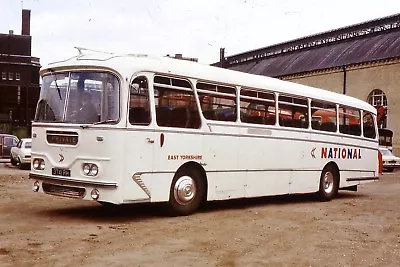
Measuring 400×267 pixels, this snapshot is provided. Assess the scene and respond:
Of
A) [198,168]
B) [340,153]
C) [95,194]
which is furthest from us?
[340,153]

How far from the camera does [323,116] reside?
1510cm

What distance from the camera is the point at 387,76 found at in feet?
158

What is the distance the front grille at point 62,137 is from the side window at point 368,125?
10.3 meters

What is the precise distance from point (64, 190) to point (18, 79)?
6262cm

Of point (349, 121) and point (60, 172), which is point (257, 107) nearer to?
point (349, 121)

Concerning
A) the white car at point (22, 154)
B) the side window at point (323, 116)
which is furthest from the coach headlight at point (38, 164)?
the white car at point (22, 154)

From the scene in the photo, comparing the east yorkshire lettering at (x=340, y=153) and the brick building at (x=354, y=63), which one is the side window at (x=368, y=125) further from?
the brick building at (x=354, y=63)

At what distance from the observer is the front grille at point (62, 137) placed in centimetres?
970

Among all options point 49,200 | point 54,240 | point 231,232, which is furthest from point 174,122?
point 49,200

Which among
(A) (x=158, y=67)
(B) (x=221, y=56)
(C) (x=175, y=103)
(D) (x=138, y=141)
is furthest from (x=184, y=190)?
(B) (x=221, y=56)

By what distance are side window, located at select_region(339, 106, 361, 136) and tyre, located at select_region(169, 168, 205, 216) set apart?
6.32 metres

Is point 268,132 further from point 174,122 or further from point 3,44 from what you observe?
point 3,44

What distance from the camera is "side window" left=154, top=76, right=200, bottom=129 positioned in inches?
403

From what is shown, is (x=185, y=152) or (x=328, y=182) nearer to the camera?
(x=185, y=152)
